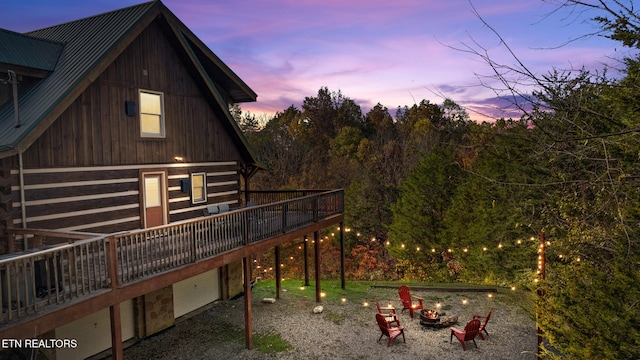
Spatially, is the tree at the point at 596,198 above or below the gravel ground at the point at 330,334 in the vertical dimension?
above

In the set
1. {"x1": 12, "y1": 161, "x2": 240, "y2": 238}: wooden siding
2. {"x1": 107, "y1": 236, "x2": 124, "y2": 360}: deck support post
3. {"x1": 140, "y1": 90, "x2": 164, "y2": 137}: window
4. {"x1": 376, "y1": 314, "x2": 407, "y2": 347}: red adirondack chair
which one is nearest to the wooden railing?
{"x1": 107, "y1": 236, "x2": 124, "y2": 360}: deck support post

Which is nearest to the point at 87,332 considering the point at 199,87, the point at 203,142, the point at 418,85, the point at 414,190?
the point at 203,142

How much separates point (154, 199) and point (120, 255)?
294 cm

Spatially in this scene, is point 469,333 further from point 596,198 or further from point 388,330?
point 596,198

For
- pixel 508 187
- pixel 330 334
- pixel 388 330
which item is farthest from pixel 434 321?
pixel 508 187

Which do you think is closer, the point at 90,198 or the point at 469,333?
the point at 90,198

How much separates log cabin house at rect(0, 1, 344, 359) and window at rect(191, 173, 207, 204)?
1.7 inches

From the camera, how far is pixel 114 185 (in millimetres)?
12523

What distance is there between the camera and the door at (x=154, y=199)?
13.6 m

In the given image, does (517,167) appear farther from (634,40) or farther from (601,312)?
(634,40)

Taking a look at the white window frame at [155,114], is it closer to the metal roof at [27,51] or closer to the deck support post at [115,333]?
the metal roof at [27,51]

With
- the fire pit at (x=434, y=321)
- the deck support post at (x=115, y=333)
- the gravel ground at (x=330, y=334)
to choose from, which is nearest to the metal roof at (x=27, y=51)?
the deck support post at (x=115, y=333)

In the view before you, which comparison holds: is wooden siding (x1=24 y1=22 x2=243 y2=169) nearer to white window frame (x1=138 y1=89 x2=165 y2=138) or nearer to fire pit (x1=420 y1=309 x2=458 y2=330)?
white window frame (x1=138 y1=89 x2=165 y2=138)

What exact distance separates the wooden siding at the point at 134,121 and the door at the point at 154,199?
0.56m
